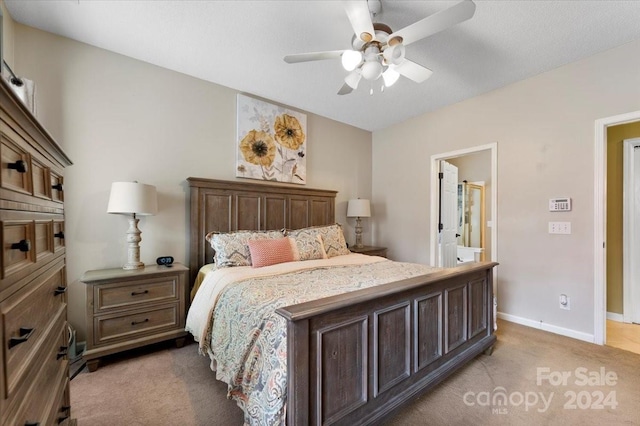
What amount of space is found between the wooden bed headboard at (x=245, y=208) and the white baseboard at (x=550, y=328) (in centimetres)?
246

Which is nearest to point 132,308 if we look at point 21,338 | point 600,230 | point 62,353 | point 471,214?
point 62,353

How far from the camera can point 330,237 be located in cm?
337

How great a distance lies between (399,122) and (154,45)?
332cm

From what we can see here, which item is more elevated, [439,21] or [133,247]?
[439,21]

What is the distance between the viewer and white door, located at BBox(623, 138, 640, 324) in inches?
124

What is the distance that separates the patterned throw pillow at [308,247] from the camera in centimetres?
293

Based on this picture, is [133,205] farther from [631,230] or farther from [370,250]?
[631,230]

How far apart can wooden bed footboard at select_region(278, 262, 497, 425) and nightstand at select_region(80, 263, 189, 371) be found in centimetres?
173

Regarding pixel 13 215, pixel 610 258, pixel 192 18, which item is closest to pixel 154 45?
pixel 192 18

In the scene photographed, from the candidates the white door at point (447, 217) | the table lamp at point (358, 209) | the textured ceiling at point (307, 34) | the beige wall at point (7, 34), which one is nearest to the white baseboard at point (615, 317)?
the white door at point (447, 217)

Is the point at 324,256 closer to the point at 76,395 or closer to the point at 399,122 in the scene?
the point at 76,395

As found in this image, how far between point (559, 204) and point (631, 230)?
1128 mm

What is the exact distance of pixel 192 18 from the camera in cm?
217

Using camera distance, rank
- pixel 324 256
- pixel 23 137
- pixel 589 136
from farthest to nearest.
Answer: pixel 324 256
pixel 589 136
pixel 23 137
